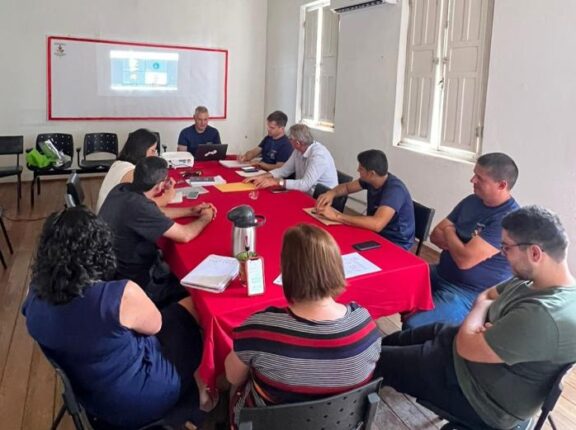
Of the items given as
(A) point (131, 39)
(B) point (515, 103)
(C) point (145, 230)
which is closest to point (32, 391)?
(C) point (145, 230)

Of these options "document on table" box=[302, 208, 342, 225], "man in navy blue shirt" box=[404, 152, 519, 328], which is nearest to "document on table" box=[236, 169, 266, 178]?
"document on table" box=[302, 208, 342, 225]

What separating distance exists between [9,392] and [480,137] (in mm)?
3684

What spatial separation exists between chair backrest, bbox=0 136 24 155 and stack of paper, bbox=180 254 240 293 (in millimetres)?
4828

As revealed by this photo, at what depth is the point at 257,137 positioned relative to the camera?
7.89 metres

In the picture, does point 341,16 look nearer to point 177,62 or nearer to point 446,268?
point 177,62

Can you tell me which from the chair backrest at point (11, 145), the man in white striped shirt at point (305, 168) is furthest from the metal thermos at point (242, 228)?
the chair backrest at point (11, 145)

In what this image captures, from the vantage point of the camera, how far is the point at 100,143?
21.2 feet

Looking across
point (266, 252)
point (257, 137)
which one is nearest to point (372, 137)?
point (257, 137)

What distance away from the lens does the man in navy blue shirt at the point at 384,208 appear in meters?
2.50

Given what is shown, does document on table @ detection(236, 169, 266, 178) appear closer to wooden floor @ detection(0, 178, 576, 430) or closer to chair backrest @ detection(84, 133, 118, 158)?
wooden floor @ detection(0, 178, 576, 430)

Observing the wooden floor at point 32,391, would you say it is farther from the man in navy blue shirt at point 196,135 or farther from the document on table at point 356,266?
the man in navy blue shirt at point 196,135

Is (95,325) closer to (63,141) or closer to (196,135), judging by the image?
(196,135)

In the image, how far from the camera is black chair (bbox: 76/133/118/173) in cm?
596

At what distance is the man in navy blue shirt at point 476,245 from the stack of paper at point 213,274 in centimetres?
79
